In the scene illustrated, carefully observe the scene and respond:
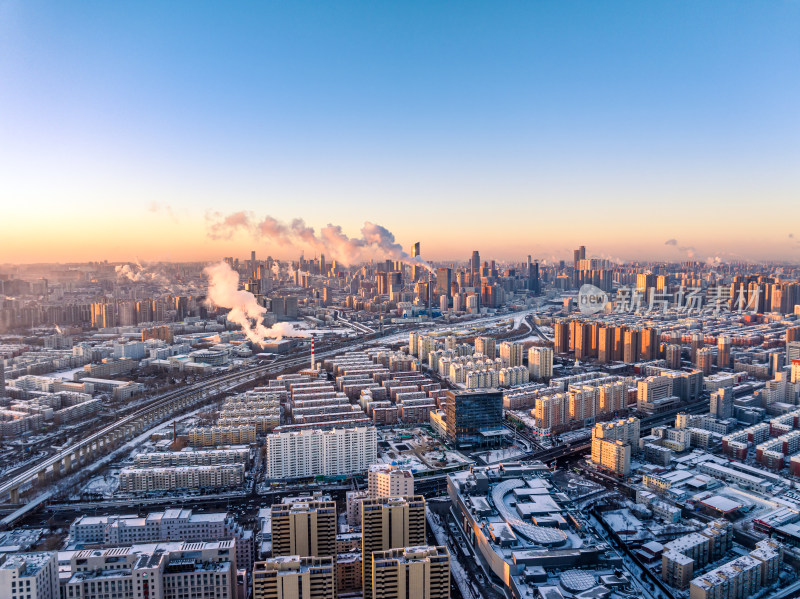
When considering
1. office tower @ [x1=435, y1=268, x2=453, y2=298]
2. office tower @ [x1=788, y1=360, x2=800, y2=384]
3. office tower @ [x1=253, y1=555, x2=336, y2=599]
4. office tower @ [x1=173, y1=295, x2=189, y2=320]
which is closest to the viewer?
office tower @ [x1=253, y1=555, x2=336, y2=599]

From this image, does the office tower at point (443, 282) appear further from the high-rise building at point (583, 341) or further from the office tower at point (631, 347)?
the office tower at point (631, 347)

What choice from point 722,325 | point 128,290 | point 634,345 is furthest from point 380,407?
point 128,290

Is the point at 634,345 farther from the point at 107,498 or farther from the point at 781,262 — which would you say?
the point at 781,262

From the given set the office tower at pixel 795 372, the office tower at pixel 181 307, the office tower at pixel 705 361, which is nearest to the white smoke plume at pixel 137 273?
the office tower at pixel 181 307

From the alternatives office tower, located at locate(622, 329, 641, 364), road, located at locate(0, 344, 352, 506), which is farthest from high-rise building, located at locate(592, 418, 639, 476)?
road, located at locate(0, 344, 352, 506)

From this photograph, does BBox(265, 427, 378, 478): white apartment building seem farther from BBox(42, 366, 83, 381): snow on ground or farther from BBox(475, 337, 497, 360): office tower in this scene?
BBox(475, 337, 497, 360): office tower

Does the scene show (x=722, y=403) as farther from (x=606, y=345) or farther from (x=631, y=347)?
(x=606, y=345)

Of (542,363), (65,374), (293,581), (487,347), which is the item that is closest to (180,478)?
Answer: (293,581)
